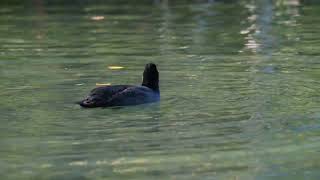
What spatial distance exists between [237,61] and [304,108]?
5.48 meters

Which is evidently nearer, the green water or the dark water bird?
the green water

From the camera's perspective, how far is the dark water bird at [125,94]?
14552 mm

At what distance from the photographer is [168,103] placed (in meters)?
15.1

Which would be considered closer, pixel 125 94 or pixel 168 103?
pixel 125 94

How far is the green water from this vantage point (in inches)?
434

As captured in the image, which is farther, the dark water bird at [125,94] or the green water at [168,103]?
the dark water bird at [125,94]

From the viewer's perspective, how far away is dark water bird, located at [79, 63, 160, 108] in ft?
47.7

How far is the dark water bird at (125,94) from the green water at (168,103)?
0.51ft

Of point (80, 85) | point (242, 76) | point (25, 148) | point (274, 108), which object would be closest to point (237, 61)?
point (242, 76)

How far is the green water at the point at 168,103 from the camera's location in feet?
36.2

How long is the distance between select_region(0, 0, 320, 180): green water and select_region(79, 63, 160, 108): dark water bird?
6.1 inches

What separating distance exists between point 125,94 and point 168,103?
0.67 meters

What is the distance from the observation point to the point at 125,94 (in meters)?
14.8

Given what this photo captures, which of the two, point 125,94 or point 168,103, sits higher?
point 125,94
